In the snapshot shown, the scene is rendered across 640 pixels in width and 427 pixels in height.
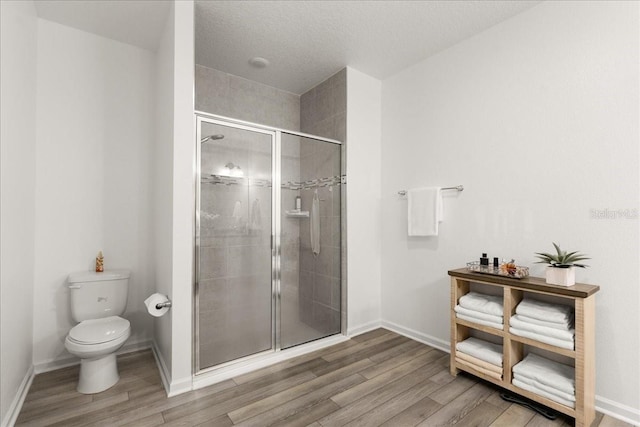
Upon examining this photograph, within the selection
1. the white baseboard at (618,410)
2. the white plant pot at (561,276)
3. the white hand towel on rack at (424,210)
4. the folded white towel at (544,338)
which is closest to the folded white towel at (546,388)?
the folded white towel at (544,338)

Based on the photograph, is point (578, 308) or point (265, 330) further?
point (265, 330)

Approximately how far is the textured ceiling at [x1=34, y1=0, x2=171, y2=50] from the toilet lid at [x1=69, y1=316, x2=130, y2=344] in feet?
7.48

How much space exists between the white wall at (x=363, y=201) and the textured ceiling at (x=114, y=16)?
5.66 ft

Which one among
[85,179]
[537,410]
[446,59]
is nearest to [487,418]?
[537,410]

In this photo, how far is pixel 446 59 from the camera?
108 inches

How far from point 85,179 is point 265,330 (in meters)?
1.93

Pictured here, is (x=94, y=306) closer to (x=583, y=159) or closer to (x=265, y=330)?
(x=265, y=330)

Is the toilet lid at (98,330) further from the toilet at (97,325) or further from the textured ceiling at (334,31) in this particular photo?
the textured ceiling at (334,31)

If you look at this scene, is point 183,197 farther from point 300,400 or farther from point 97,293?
point 300,400

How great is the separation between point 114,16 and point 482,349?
3647mm

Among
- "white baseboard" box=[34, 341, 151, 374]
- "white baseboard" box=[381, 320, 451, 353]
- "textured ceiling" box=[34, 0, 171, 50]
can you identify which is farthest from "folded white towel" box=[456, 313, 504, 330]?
"textured ceiling" box=[34, 0, 171, 50]

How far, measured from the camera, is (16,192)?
1.91 metres

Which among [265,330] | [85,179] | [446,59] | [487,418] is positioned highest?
[446,59]

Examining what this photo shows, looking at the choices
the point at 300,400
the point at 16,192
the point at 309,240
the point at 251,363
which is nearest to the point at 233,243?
the point at 309,240
